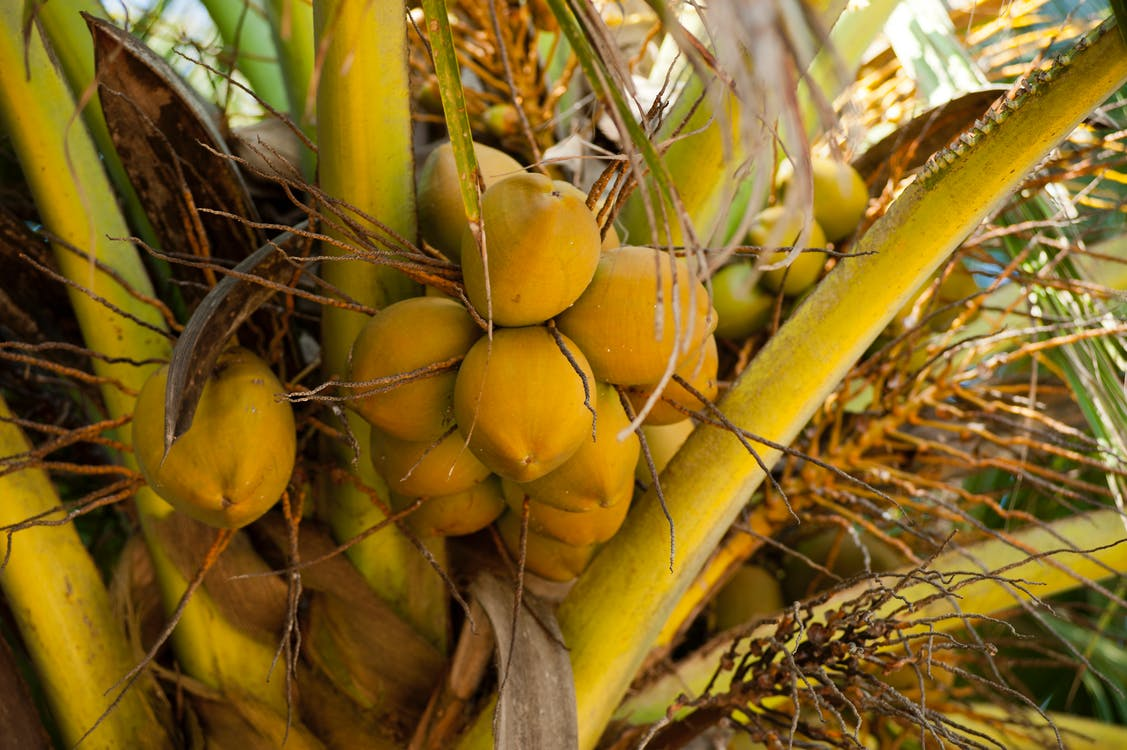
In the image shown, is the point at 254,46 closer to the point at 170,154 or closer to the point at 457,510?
the point at 170,154

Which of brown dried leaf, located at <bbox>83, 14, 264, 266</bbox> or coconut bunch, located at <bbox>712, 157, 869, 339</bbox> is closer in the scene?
brown dried leaf, located at <bbox>83, 14, 264, 266</bbox>

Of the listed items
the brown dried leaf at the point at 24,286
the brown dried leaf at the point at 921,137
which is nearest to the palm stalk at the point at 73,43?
the brown dried leaf at the point at 24,286

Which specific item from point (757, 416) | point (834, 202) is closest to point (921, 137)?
point (834, 202)

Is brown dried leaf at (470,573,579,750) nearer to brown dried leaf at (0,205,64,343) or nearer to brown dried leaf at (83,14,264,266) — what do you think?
brown dried leaf at (83,14,264,266)

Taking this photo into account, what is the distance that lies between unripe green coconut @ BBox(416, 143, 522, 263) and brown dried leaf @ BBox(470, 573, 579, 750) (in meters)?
0.34

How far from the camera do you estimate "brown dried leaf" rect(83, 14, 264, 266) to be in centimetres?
89

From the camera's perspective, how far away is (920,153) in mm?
1247

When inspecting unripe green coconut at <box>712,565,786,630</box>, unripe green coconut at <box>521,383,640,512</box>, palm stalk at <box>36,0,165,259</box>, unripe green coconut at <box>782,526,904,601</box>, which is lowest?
unripe green coconut at <box>782,526,904,601</box>

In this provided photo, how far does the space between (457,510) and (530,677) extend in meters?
0.16

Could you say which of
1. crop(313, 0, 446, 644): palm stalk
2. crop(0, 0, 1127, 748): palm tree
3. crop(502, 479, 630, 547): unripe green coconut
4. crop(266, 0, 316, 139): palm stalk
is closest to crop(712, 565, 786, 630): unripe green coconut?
crop(0, 0, 1127, 748): palm tree

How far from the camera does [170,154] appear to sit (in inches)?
36.9

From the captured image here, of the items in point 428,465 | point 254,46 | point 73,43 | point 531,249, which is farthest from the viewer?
point 254,46

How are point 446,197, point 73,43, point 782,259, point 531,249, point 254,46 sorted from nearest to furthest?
point 531,249
point 446,197
point 73,43
point 782,259
point 254,46

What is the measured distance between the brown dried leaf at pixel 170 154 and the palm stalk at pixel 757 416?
0.50 meters
